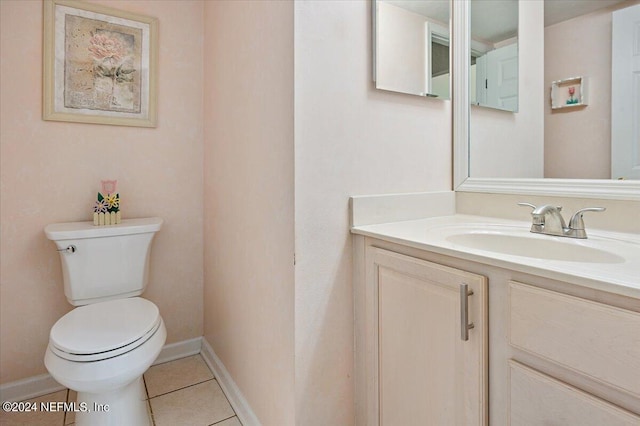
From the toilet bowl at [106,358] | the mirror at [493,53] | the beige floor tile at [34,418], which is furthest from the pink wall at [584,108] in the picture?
the beige floor tile at [34,418]

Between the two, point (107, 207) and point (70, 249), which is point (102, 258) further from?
point (107, 207)

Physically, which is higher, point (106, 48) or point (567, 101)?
point (106, 48)

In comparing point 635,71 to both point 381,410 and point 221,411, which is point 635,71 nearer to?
point 381,410

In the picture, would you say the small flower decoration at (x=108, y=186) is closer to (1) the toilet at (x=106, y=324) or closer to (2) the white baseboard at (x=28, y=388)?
(1) the toilet at (x=106, y=324)

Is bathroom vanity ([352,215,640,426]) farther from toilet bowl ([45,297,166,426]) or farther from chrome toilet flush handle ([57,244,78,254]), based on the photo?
chrome toilet flush handle ([57,244,78,254])

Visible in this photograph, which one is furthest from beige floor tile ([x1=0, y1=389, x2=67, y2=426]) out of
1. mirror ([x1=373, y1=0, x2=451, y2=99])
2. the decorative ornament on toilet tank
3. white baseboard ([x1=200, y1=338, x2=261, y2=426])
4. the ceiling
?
the ceiling

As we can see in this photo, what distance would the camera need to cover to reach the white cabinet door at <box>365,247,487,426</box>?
0.82 m

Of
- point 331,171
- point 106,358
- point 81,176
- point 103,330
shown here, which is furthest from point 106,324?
point 331,171

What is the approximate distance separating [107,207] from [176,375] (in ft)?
2.91

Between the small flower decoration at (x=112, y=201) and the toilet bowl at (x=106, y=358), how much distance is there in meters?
0.45

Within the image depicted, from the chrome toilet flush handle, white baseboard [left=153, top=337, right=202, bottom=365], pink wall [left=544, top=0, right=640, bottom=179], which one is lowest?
white baseboard [left=153, top=337, right=202, bottom=365]

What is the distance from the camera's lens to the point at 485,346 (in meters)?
0.79

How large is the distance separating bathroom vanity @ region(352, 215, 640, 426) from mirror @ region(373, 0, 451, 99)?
529 millimetres

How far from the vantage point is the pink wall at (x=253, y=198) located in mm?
1101
